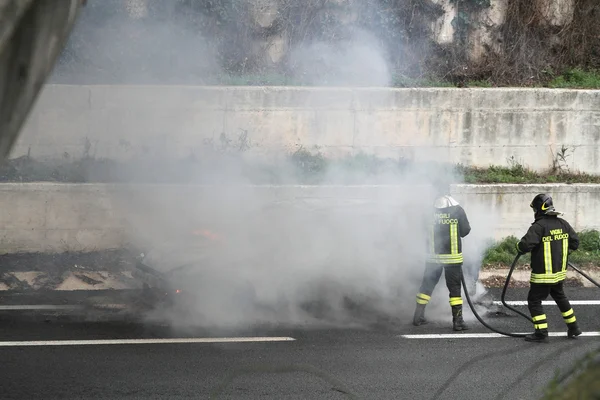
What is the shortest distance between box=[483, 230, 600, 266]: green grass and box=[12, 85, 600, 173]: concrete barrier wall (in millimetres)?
1558

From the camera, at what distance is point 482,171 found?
494 inches


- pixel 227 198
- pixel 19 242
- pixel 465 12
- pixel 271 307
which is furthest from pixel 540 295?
pixel 465 12

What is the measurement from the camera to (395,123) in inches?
496

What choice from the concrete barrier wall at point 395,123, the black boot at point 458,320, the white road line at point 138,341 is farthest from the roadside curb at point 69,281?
the black boot at point 458,320

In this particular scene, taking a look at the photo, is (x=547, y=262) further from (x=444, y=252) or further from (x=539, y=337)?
(x=444, y=252)

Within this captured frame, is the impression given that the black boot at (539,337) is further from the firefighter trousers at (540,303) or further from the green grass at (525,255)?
the green grass at (525,255)

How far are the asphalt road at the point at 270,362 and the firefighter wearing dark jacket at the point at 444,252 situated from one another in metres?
0.34

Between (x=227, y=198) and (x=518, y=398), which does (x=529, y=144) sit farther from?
(x=518, y=398)

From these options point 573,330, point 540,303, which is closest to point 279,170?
point 540,303

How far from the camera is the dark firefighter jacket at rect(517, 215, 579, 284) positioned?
802 cm

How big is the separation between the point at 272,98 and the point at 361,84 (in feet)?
5.26

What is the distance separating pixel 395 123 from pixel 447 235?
4.34 m

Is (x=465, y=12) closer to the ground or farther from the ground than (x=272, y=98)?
farther from the ground

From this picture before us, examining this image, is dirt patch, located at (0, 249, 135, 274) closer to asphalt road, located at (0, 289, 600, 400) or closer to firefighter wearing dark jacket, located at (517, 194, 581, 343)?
asphalt road, located at (0, 289, 600, 400)
